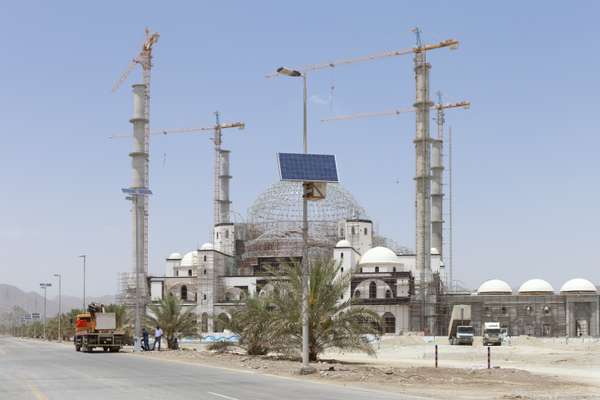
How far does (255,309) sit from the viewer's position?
38531mm

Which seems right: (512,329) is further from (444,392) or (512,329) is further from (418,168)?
(444,392)

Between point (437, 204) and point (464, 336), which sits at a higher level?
point (437, 204)

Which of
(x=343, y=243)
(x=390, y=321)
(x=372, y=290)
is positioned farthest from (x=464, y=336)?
(x=343, y=243)

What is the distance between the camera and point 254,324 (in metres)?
39.1

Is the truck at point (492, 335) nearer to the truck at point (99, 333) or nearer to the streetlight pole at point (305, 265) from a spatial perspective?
the truck at point (99, 333)

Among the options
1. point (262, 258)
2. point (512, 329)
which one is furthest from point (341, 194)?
point (512, 329)

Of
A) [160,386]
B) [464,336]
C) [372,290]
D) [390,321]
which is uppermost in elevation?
[372,290]

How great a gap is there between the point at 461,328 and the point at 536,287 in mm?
35674

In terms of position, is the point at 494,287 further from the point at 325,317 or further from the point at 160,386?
the point at 160,386

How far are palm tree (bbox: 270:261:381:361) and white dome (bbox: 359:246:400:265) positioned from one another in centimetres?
7050

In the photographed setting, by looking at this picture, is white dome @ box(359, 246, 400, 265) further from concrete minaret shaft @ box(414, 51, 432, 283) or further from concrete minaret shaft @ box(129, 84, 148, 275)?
concrete minaret shaft @ box(129, 84, 148, 275)

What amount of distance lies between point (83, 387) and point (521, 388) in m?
12.3

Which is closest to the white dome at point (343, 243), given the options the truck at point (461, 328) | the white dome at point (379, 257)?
the white dome at point (379, 257)

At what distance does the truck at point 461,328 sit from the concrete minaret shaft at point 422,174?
2105 cm
